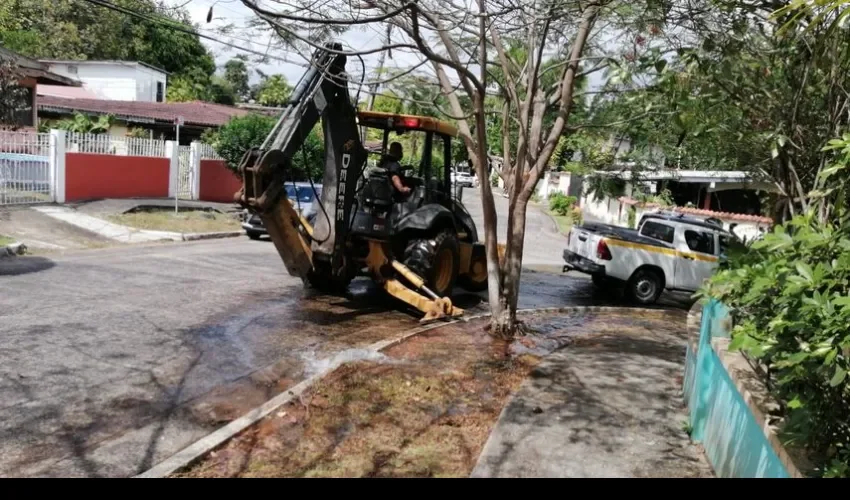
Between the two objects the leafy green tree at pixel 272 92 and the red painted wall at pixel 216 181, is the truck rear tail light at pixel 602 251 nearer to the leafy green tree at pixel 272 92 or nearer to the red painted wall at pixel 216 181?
the red painted wall at pixel 216 181

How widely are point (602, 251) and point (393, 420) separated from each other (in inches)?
333

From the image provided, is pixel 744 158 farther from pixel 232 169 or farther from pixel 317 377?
pixel 232 169

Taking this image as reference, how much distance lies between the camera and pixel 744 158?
9.38 m

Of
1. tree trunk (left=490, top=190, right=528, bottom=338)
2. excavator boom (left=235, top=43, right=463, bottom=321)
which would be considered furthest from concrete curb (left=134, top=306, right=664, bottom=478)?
excavator boom (left=235, top=43, right=463, bottom=321)

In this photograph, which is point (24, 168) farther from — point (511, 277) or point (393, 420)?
point (393, 420)

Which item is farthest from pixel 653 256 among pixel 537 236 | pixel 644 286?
pixel 537 236

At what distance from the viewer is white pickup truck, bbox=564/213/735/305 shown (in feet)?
43.5

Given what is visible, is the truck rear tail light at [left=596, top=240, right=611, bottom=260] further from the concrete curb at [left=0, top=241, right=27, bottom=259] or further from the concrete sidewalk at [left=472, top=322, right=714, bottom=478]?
the concrete curb at [left=0, top=241, right=27, bottom=259]

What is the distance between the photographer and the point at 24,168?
55.9ft

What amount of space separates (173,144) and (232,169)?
6.02 ft

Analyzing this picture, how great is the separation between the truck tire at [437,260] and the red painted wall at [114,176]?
39.2ft

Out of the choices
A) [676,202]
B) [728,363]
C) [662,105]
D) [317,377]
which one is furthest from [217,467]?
[676,202]

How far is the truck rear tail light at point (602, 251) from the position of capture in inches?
519

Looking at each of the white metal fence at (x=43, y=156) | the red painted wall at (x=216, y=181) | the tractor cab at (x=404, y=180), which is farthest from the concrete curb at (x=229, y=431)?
the red painted wall at (x=216, y=181)
